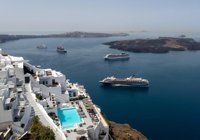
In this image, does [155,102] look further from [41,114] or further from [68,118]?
[41,114]

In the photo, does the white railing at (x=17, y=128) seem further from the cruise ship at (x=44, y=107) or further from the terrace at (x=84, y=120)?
the terrace at (x=84, y=120)

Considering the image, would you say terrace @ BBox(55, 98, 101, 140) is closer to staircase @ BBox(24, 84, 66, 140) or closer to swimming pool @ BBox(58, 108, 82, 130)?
swimming pool @ BBox(58, 108, 82, 130)

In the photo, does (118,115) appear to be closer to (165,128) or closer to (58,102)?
(165,128)

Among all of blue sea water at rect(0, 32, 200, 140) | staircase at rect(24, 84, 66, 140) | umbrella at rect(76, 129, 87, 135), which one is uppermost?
staircase at rect(24, 84, 66, 140)

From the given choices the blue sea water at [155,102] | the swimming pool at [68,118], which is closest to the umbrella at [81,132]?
the swimming pool at [68,118]

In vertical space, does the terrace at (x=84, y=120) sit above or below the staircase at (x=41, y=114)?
below

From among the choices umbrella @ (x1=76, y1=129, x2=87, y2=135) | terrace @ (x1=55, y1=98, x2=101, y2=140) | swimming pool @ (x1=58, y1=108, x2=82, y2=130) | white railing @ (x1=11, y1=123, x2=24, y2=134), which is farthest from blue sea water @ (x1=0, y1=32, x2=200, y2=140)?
white railing @ (x1=11, y1=123, x2=24, y2=134)

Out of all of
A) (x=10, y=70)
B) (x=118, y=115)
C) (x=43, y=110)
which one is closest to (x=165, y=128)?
(x=118, y=115)
